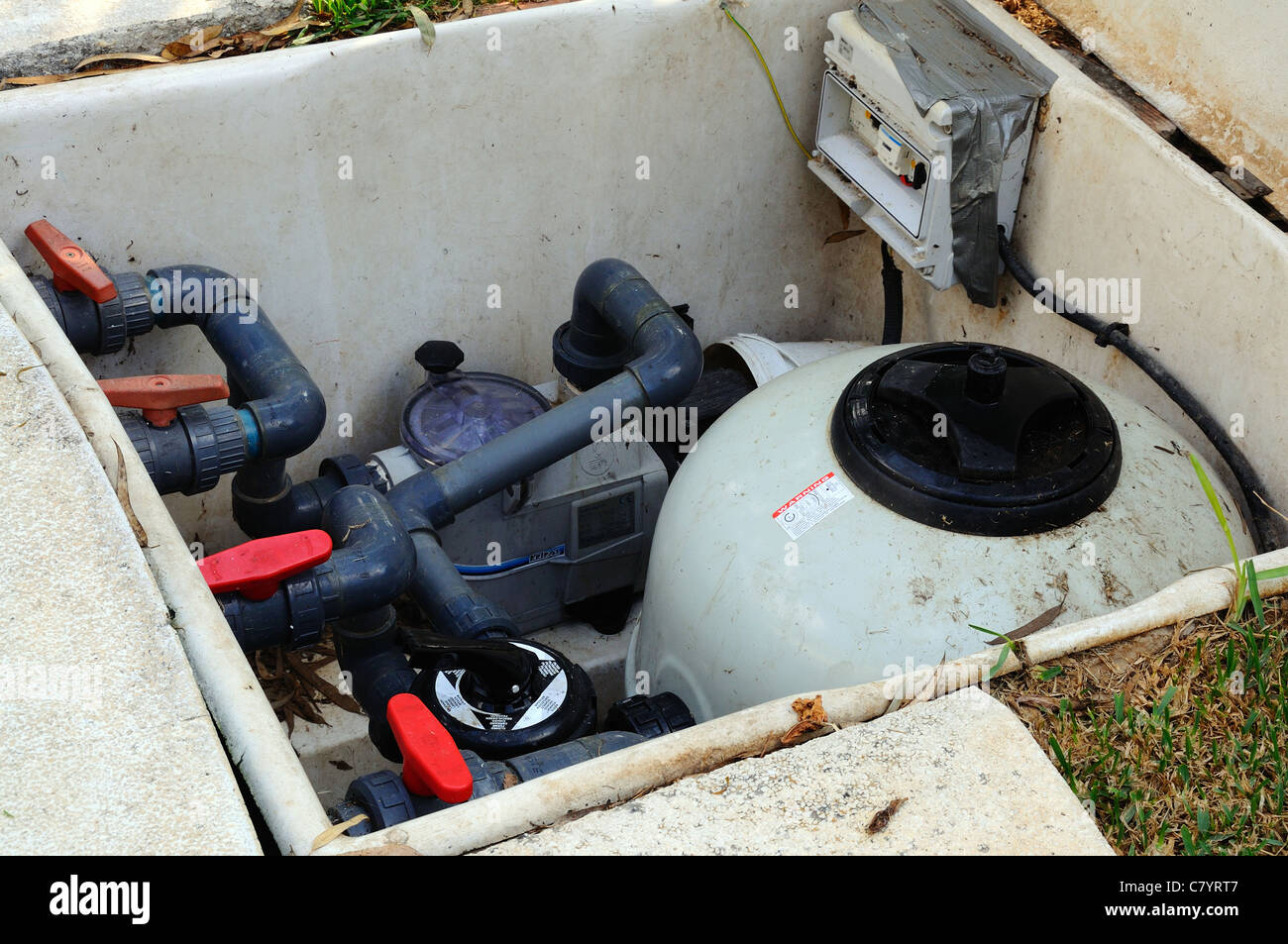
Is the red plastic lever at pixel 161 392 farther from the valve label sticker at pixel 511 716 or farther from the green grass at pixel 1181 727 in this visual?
the green grass at pixel 1181 727

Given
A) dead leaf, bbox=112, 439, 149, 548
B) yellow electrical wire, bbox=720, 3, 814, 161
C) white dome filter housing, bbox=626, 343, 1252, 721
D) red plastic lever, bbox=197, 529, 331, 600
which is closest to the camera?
dead leaf, bbox=112, 439, 149, 548

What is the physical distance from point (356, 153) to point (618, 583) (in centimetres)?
127

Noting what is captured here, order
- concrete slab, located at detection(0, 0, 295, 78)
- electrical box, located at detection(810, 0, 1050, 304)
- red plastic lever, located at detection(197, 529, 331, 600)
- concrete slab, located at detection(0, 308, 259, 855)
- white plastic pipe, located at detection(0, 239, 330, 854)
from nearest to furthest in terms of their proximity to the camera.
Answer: concrete slab, located at detection(0, 308, 259, 855)
white plastic pipe, located at detection(0, 239, 330, 854)
red plastic lever, located at detection(197, 529, 331, 600)
concrete slab, located at detection(0, 0, 295, 78)
electrical box, located at detection(810, 0, 1050, 304)

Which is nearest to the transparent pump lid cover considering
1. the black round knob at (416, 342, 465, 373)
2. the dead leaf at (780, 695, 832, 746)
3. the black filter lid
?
the black round knob at (416, 342, 465, 373)

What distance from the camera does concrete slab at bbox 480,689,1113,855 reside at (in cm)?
138

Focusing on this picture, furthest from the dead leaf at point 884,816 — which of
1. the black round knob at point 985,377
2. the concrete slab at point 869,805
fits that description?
the black round knob at point 985,377

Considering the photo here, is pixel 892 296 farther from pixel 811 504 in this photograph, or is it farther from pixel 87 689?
pixel 87 689

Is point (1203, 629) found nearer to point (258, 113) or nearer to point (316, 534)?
point (316, 534)

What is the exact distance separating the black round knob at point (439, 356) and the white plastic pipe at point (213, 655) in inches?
47.2

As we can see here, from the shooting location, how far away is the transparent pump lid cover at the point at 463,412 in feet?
10.0

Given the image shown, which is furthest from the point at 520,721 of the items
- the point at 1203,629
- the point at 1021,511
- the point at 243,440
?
the point at 1203,629

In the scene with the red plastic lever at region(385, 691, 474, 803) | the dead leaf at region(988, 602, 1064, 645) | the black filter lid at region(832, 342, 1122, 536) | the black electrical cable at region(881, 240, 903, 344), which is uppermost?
the black filter lid at region(832, 342, 1122, 536)

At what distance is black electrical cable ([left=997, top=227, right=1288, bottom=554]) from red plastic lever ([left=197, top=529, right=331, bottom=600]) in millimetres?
1756

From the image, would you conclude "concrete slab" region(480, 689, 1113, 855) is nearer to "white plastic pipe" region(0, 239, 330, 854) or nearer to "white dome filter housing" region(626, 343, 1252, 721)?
"white plastic pipe" region(0, 239, 330, 854)
